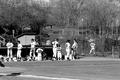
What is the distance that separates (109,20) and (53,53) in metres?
33.9

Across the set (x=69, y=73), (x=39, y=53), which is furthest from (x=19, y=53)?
(x=69, y=73)

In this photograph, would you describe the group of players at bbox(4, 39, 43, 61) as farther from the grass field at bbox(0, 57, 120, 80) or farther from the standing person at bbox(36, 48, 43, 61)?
the grass field at bbox(0, 57, 120, 80)

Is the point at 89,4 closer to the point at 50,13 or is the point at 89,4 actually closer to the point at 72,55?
the point at 50,13

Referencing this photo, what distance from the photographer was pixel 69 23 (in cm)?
7175

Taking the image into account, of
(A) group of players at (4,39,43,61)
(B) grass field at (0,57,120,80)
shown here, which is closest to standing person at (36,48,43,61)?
(A) group of players at (4,39,43,61)

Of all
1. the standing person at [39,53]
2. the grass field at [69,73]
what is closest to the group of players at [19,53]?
the standing person at [39,53]

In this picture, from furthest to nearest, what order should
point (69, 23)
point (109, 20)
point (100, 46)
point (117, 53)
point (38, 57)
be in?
point (69, 23) → point (109, 20) → point (100, 46) → point (117, 53) → point (38, 57)

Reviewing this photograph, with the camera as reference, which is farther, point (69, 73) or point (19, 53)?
point (19, 53)

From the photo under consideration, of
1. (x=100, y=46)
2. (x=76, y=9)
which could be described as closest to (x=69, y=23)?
(x=76, y=9)

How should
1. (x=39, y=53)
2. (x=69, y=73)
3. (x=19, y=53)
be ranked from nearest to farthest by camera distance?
(x=69, y=73) < (x=19, y=53) < (x=39, y=53)

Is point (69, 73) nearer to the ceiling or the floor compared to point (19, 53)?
nearer to the floor

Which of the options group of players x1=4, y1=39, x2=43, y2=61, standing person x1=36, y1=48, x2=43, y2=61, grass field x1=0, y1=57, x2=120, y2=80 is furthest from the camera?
standing person x1=36, y1=48, x2=43, y2=61

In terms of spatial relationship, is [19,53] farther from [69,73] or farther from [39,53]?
[69,73]

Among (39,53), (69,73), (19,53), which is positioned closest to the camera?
(69,73)
